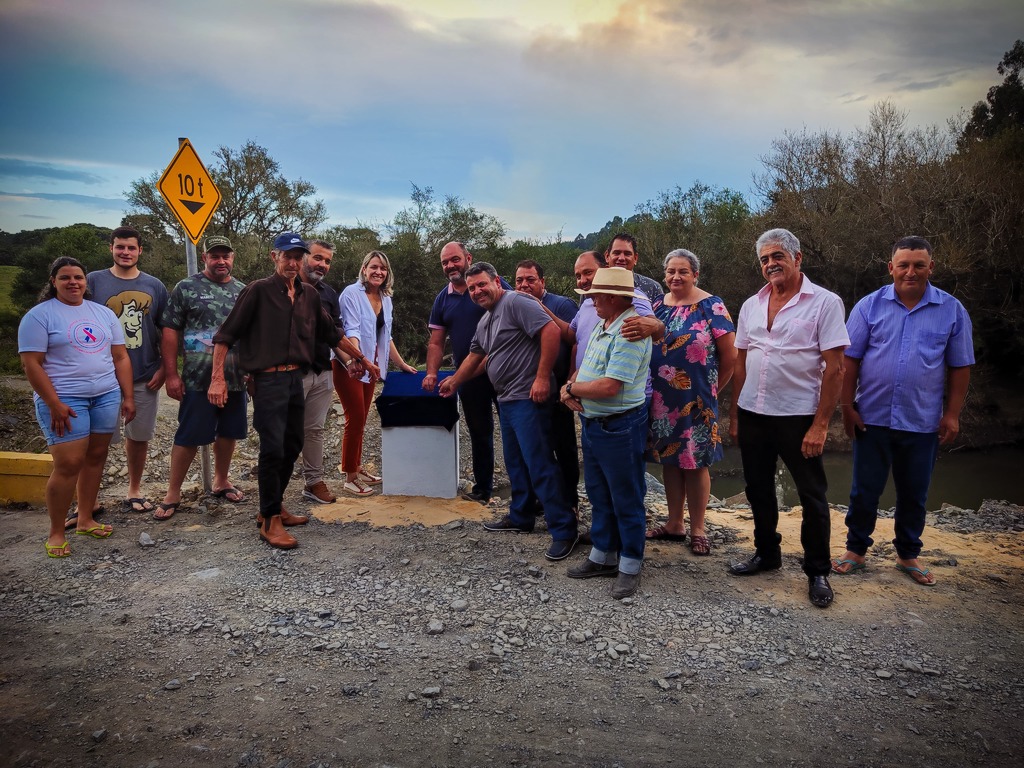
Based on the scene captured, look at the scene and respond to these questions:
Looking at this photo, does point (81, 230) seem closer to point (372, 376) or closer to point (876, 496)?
point (372, 376)

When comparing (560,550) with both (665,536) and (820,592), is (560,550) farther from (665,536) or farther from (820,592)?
(820,592)

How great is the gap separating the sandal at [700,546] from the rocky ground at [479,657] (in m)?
0.11

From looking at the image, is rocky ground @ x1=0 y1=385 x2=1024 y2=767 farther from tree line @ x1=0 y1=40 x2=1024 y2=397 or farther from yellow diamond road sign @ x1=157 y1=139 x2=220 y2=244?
tree line @ x1=0 y1=40 x2=1024 y2=397

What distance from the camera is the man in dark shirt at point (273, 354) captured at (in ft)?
15.8

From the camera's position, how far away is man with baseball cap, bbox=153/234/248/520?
533 centimetres

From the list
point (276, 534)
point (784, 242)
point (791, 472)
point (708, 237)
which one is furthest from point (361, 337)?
point (708, 237)

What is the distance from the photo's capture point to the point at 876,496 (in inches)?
173

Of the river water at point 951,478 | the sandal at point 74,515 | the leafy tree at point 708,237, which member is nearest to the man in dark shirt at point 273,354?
the sandal at point 74,515

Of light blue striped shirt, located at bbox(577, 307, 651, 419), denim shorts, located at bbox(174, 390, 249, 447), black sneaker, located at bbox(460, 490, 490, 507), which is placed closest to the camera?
light blue striped shirt, located at bbox(577, 307, 651, 419)

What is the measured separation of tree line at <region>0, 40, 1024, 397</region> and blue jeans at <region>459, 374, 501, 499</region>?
10.6 meters

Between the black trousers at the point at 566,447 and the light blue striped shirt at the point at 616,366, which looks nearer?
the light blue striped shirt at the point at 616,366

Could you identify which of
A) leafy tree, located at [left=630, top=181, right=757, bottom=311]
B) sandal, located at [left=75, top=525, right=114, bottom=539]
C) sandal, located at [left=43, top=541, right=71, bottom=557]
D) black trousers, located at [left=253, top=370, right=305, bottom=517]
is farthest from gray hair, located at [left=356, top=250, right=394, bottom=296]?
leafy tree, located at [left=630, top=181, right=757, bottom=311]

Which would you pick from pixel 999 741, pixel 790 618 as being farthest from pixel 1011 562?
pixel 999 741

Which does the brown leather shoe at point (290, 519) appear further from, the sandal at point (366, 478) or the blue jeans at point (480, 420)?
the blue jeans at point (480, 420)
